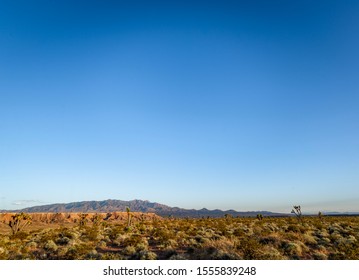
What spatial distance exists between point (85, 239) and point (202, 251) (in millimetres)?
11195

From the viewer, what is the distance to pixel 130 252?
47.8 ft

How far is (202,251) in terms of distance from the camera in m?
13.8

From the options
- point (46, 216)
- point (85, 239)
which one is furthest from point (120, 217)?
point (85, 239)

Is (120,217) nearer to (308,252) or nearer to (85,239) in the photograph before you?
(85,239)

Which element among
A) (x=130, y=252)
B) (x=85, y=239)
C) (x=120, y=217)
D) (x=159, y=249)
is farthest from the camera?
(x=120, y=217)
